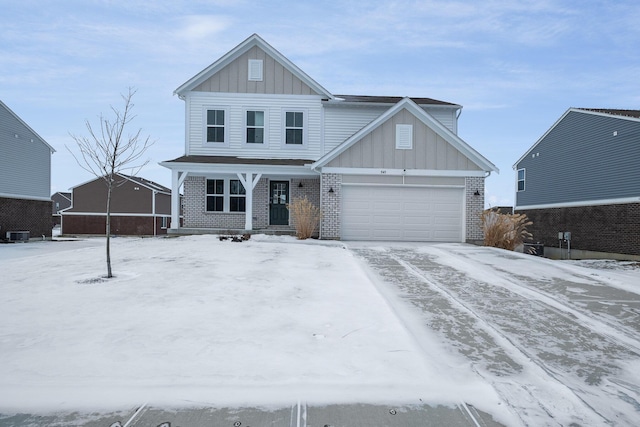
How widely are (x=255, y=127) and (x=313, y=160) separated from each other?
9.87 feet

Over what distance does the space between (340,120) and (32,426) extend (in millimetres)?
17683

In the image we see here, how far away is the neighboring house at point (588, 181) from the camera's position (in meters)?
17.6

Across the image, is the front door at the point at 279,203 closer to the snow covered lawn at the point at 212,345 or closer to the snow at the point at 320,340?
the snow at the point at 320,340

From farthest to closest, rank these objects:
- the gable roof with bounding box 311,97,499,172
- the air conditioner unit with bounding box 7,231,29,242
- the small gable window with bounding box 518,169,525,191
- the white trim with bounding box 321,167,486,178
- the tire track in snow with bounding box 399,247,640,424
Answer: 1. the small gable window with bounding box 518,169,525,191
2. the air conditioner unit with bounding box 7,231,29,242
3. the white trim with bounding box 321,167,486,178
4. the gable roof with bounding box 311,97,499,172
5. the tire track in snow with bounding box 399,247,640,424

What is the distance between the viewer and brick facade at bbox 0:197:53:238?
21062 millimetres

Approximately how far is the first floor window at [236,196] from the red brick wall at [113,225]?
20597mm

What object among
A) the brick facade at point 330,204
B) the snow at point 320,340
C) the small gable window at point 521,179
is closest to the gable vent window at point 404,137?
the brick facade at point 330,204

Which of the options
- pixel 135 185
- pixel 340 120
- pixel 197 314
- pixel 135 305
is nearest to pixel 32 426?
pixel 197 314

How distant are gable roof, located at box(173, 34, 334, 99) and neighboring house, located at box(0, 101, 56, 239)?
9.96m

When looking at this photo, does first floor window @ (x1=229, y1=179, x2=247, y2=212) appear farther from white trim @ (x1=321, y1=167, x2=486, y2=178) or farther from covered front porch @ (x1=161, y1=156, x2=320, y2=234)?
white trim @ (x1=321, y1=167, x2=486, y2=178)

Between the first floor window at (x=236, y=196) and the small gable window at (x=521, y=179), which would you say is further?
the small gable window at (x=521, y=179)

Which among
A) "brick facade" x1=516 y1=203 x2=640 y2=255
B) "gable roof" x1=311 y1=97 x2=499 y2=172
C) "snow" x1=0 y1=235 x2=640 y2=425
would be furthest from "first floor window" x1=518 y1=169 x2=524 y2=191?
"snow" x1=0 y1=235 x2=640 y2=425

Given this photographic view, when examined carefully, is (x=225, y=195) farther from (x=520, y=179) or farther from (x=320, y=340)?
(x=520, y=179)

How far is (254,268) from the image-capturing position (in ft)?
30.0
